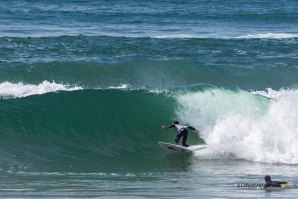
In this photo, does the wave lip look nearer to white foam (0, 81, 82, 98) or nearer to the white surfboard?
white foam (0, 81, 82, 98)

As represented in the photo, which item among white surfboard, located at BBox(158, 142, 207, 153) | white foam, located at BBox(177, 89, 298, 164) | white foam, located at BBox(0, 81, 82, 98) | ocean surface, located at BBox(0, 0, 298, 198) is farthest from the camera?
white foam, located at BBox(0, 81, 82, 98)

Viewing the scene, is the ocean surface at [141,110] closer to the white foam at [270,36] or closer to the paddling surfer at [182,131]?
the white foam at [270,36]

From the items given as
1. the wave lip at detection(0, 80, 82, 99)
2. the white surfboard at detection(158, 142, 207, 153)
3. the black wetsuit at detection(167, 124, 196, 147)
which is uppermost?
the wave lip at detection(0, 80, 82, 99)

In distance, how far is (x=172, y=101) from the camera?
29.4 m

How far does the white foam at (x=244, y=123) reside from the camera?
2503cm

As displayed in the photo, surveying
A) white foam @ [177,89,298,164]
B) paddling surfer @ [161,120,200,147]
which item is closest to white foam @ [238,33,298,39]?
white foam @ [177,89,298,164]

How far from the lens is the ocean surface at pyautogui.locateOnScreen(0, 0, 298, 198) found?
71.3ft

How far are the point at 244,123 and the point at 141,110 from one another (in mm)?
3966

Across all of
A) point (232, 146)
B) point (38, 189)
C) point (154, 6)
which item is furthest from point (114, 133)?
point (154, 6)

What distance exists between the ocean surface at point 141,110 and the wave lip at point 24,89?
0.15 ft

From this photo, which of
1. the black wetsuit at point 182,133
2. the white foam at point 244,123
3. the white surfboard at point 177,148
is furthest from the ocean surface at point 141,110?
the black wetsuit at point 182,133

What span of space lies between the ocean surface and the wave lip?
5 cm

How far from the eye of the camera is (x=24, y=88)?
1318 inches

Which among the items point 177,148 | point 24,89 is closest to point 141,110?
point 177,148
